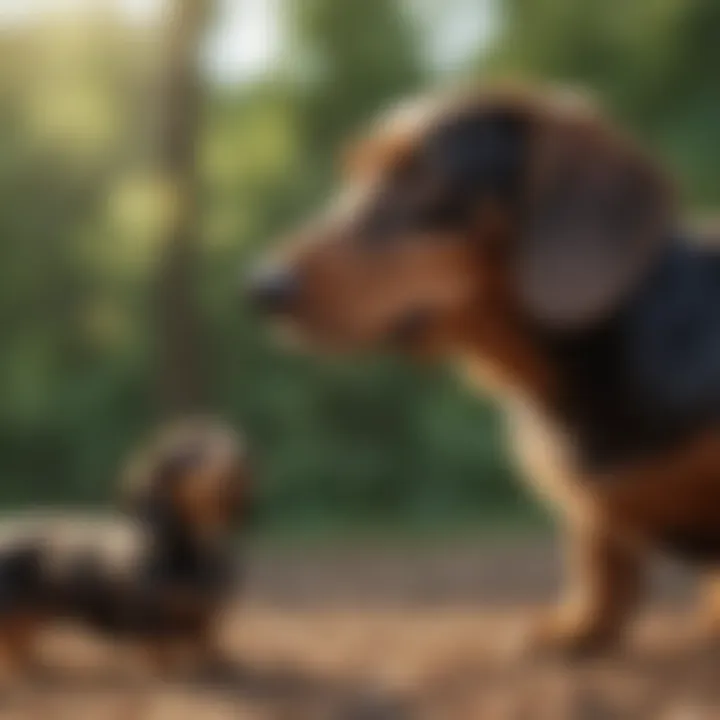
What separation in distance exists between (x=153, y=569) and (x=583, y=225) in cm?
54

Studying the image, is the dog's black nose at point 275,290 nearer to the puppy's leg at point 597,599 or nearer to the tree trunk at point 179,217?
the puppy's leg at point 597,599

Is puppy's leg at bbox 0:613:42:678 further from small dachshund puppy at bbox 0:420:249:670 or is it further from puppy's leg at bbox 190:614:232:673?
puppy's leg at bbox 190:614:232:673

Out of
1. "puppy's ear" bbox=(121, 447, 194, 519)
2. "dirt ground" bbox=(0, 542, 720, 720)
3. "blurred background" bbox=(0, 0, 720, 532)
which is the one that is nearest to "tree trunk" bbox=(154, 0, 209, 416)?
"blurred background" bbox=(0, 0, 720, 532)

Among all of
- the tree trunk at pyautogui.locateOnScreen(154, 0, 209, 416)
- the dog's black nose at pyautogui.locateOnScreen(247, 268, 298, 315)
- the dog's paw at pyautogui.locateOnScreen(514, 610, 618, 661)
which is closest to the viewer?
the dog's black nose at pyautogui.locateOnScreen(247, 268, 298, 315)

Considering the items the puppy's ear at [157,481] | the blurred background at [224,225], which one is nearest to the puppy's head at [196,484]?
the puppy's ear at [157,481]

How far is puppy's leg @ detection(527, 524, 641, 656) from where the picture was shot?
1.32 m

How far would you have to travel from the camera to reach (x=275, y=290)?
1.06 meters

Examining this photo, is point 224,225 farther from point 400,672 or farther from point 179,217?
point 400,672

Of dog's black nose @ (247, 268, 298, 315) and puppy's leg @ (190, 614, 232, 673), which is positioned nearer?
dog's black nose @ (247, 268, 298, 315)

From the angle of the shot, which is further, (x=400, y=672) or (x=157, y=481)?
(x=157, y=481)

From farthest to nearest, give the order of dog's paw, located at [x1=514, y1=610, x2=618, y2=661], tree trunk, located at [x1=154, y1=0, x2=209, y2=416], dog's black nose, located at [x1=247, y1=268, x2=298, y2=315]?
tree trunk, located at [x1=154, y1=0, x2=209, y2=416] → dog's paw, located at [x1=514, y1=610, x2=618, y2=661] → dog's black nose, located at [x1=247, y1=268, x2=298, y2=315]

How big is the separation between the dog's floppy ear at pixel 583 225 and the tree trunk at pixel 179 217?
1.26m

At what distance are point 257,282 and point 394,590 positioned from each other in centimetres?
101

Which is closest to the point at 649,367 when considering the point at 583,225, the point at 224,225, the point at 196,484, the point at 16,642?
the point at 583,225
